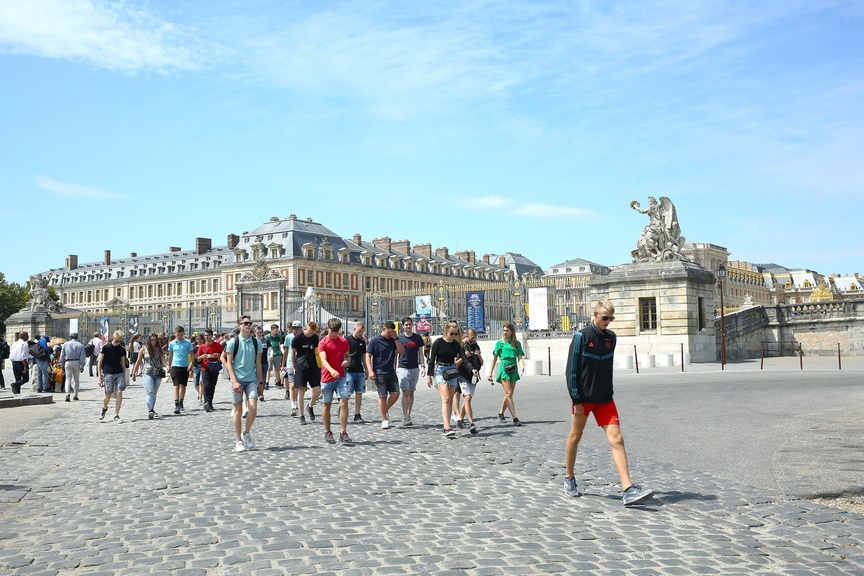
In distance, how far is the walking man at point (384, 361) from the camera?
12586mm

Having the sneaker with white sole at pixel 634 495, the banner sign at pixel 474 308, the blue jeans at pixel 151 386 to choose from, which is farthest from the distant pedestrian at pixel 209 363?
the banner sign at pixel 474 308

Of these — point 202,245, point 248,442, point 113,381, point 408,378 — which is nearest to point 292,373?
point 113,381

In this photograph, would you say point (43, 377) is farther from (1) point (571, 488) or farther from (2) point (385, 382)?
(1) point (571, 488)

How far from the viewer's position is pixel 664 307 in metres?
28.9

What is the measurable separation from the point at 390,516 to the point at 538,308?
23.6m

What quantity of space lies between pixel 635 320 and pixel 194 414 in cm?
1810

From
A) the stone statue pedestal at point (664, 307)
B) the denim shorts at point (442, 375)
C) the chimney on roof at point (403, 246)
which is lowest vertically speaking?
the denim shorts at point (442, 375)

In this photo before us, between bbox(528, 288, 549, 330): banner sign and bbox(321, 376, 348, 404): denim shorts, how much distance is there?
1844 cm

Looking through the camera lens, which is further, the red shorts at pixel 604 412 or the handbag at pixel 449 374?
the handbag at pixel 449 374

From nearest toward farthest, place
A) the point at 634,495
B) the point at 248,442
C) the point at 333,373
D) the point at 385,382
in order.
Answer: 1. the point at 634,495
2. the point at 248,442
3. the point at 333,373
4. the point at 385,382

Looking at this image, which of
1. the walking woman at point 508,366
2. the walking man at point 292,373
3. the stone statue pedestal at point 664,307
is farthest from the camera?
the stone statue pedestal at point 664,307

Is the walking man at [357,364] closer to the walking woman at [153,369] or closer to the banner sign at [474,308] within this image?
the walking woman at [153,369]

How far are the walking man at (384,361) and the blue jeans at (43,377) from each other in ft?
45.7

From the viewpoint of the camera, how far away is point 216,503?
7.19 meters
